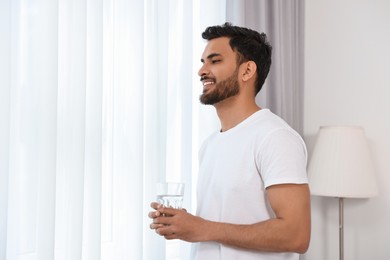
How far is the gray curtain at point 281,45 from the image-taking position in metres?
2.39

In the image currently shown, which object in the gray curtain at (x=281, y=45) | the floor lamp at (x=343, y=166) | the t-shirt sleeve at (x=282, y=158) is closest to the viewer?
the t-shirt sleeve at (x=282, y=158)

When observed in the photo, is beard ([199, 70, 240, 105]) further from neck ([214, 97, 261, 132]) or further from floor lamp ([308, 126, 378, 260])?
floor lamp ([308, 126, 378, 260])

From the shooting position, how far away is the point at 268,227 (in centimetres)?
127

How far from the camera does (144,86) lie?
195 centimetres

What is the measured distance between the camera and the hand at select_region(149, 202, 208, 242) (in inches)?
50.9

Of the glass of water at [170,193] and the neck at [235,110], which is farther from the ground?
the neck at [235,110]

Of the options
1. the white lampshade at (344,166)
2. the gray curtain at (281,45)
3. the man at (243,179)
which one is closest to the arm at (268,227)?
the man at (243,179)

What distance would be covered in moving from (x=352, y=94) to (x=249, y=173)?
145 centimetres

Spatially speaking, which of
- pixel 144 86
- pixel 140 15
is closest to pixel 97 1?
pixel 140 15

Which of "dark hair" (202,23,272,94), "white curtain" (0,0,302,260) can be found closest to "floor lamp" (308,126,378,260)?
"white curtain" (0,0,302,260)

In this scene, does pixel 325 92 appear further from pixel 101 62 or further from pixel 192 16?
pixel 101 62

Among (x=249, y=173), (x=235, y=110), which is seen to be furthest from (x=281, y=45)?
(x=249, y=173)

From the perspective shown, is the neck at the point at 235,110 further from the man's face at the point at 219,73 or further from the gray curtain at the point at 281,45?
the gray curtain at the point at 281,45

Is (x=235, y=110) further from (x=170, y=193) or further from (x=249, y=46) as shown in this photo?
(x=170, y=193)
